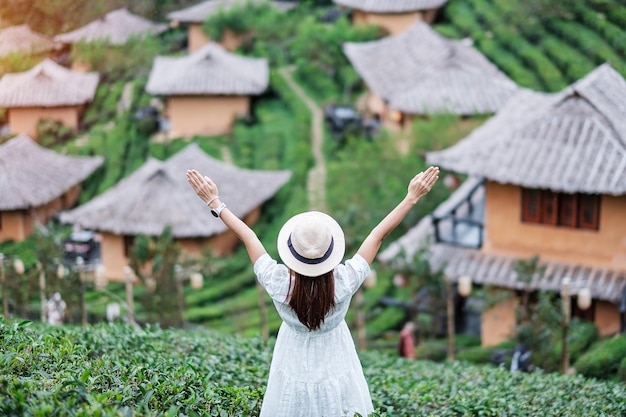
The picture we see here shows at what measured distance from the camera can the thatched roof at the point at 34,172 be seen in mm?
26859

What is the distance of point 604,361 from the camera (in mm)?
12148

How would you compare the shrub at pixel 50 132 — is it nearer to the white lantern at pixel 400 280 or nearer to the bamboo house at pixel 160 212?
the bamboo house at pixel 160 212

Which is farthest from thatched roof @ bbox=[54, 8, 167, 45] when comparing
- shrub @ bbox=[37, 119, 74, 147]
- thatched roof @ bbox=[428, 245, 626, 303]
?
thatched roof @ bbox=[428, 245, 626, 303]

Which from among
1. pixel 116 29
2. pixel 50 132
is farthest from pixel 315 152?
pixel 116 29

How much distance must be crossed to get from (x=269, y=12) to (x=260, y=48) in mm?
2085

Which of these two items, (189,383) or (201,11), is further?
(201,11)

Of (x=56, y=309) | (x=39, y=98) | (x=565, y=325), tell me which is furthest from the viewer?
(x=39, y=98)

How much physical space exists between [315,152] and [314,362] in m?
24.8

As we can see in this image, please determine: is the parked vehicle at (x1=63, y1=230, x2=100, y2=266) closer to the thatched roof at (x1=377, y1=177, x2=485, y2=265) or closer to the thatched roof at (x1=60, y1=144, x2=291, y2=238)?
the thatched roof at (x1=60, y1=144, x2=291, y2=238)

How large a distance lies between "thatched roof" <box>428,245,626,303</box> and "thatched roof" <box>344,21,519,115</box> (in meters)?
8.32

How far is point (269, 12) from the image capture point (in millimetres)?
39875

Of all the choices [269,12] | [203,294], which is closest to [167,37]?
[269,12]

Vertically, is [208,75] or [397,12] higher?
[397,12]

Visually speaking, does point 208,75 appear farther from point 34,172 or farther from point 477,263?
point 477,263
